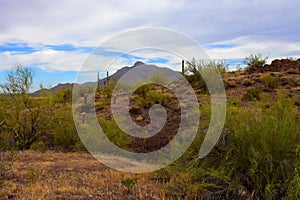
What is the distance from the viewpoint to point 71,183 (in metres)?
8.58

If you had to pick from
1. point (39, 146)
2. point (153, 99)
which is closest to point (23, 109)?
point (39, 146)

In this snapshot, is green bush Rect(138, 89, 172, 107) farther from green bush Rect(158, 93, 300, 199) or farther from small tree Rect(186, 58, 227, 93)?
green bush Rect(158, 93, 300, 199)

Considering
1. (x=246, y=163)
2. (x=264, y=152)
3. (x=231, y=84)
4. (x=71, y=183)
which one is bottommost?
(x=71, y=183)

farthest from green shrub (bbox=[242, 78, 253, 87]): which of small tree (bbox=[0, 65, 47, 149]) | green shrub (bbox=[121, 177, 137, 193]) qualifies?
green shrub (bbox=[121, 177, 137, 193])

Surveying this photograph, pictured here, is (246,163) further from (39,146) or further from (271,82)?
(271,82)

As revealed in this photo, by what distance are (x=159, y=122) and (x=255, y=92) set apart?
675 centimetres

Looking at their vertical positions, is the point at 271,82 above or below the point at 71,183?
above

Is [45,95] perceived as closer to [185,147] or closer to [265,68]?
[185,147]

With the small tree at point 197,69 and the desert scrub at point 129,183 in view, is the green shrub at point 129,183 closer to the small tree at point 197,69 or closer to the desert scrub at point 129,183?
the desert scrub at point 129,183

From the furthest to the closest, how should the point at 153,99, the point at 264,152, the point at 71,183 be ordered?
the point at 153,99 → the point at 71,183 → the point at 264,152

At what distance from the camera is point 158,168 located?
9.28 metres

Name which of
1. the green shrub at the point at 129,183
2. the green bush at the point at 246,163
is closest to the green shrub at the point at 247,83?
the green bush at the point at 246,163

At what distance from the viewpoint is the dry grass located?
7.43 m

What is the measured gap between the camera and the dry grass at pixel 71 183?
7.43 metres
